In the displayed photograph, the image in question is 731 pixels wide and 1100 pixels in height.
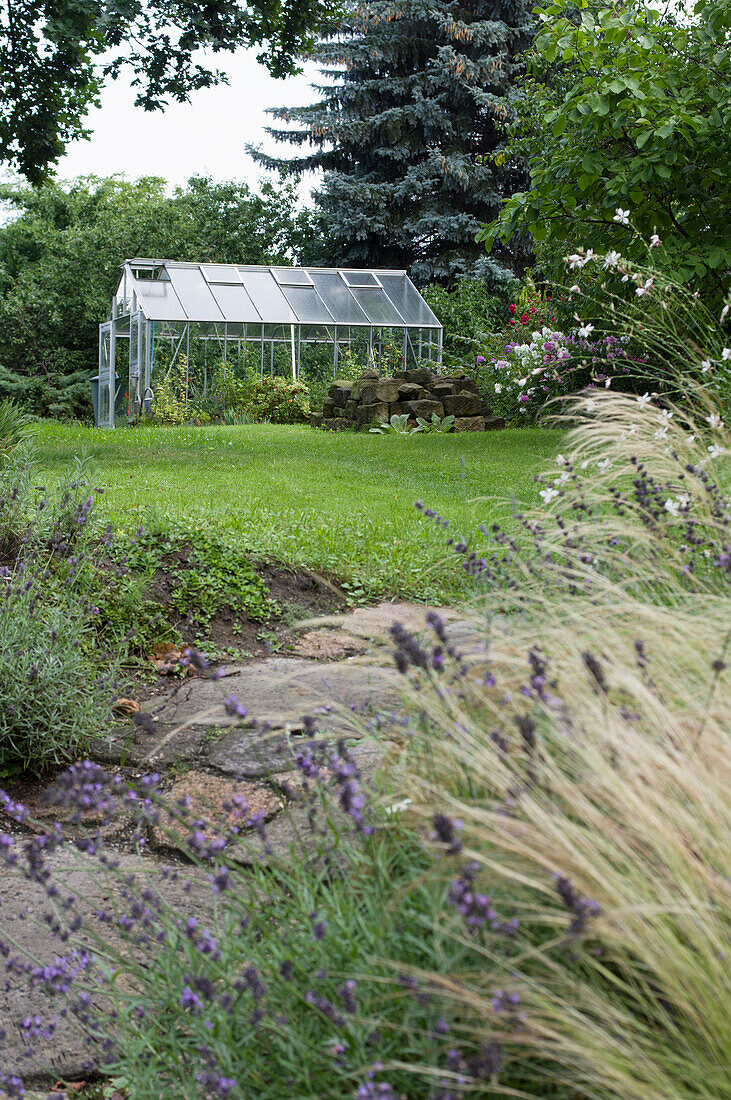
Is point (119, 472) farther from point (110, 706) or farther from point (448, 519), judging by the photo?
point (110, 706)

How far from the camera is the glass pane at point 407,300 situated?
68.9ft

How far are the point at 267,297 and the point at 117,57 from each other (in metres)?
9.16

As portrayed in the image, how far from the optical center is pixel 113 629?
155 inches

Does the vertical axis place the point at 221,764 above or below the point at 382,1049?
below

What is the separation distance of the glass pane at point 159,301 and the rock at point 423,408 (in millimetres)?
6821

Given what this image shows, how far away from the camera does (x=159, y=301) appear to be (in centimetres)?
1967

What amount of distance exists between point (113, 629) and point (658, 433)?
2299mm

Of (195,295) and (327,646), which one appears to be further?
(195,295)

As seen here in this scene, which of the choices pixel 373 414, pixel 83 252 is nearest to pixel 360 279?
pixel 373 414

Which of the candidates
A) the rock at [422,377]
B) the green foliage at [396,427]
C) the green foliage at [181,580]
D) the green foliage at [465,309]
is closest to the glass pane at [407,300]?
the green foliage at [465,309]

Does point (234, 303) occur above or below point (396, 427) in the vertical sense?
above

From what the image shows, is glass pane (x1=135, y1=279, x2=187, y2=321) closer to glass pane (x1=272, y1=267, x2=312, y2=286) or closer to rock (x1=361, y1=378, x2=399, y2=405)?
glass pane (x1=272, y1=267, x2=312, y2=286)

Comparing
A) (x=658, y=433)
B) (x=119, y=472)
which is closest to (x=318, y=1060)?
(x=658, y=433)

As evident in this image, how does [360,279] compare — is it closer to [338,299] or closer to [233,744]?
[338,299]
